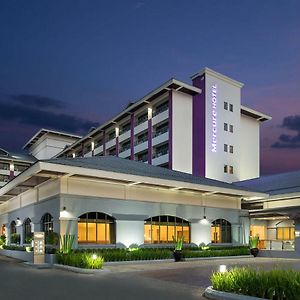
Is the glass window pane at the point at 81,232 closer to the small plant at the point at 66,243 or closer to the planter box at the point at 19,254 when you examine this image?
the small plant at the point at 66,243

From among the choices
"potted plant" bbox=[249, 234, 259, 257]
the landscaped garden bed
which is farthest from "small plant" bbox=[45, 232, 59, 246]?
"potted plant" bbox=[249, 234, 259, 257]

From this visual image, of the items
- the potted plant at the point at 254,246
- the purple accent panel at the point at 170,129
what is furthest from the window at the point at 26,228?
the purple accent panel at the point at 170,129

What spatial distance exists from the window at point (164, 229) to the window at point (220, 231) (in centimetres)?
285

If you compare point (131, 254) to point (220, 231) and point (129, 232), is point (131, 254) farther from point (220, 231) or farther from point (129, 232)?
point (220, 231)

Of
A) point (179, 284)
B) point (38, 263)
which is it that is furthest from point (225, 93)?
point (179, 284)

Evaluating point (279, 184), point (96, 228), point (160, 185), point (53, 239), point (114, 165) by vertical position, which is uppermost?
point (114, 165)

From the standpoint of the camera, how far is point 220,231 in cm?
3531

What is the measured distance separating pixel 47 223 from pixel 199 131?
106ft

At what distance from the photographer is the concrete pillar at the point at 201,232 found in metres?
32.9

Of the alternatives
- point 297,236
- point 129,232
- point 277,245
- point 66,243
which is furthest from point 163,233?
point 277,245

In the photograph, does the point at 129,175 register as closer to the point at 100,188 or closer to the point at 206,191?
the point at 100,188

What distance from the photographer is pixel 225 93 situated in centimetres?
6025

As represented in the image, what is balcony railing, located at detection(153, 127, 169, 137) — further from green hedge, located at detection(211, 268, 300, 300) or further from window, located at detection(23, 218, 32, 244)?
green hedge, located at detection(211, 268, 300, 300)

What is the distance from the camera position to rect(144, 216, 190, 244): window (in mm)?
30453
